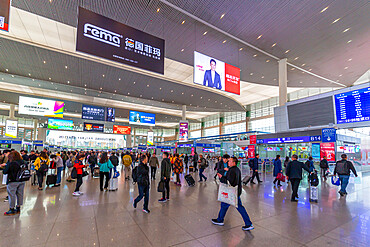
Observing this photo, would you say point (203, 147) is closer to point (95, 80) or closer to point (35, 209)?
point (95, 80)

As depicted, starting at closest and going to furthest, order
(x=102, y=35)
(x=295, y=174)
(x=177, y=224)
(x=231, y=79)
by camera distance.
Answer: (x=177, y=224) < (x=102, y=35) < (x=295, y=174) < (x=231, y=79)

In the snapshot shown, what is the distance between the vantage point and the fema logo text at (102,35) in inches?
222

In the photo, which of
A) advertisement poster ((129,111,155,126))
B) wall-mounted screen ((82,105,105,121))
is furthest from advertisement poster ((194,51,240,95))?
wall-mounted screen ((82,105,105,121))

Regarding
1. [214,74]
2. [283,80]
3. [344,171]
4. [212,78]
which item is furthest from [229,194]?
[283,80]

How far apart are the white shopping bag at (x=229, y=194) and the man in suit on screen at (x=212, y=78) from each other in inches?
237

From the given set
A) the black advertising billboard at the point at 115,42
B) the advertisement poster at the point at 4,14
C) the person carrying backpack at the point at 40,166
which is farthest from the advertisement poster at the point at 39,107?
the black advertising billboard at the point at 115,42

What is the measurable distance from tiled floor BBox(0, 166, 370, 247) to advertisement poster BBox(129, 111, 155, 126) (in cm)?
1542

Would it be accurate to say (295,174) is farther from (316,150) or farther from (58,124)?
(58,124)

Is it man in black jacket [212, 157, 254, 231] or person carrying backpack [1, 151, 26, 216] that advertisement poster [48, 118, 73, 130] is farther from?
man in black jacket [212, 157, 254, 231]

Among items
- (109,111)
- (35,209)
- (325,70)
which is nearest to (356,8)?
(325,70)

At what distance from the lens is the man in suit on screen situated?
368 inches

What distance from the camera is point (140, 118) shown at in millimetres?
22062

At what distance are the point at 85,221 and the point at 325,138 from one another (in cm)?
1299

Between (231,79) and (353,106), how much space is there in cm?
675
